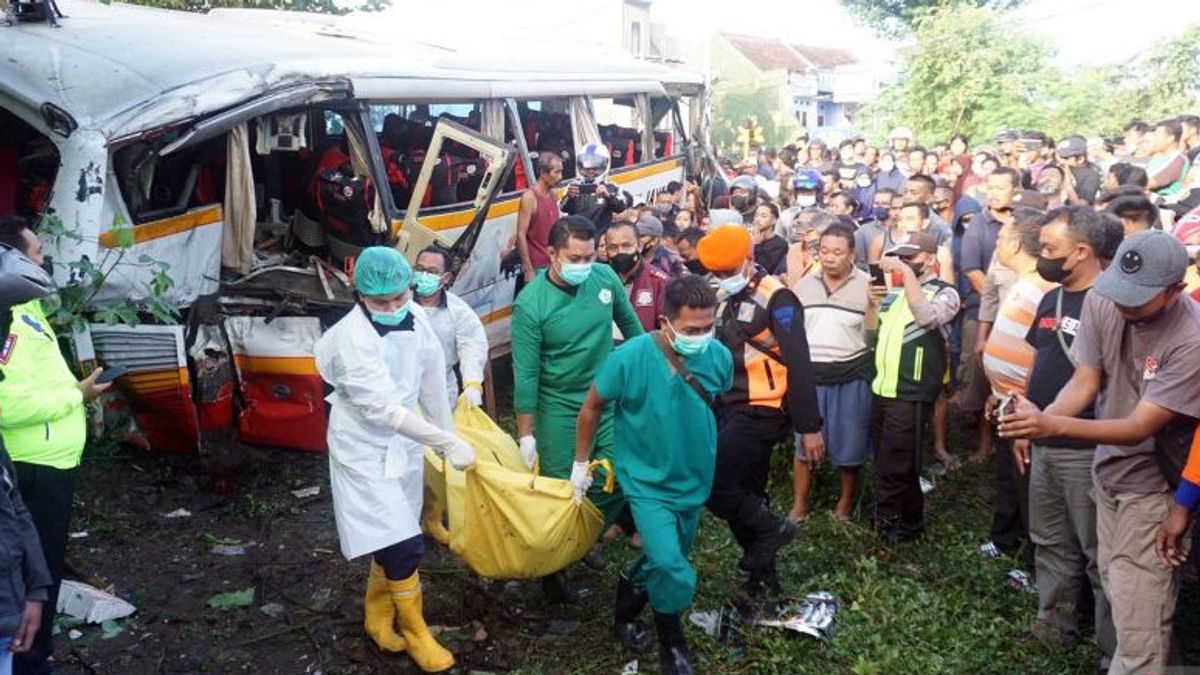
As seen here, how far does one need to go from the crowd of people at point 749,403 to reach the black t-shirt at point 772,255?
503 millimetres

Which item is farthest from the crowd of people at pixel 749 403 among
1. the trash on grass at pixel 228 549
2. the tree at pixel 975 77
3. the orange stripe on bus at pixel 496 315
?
the tree at pixel 975 77

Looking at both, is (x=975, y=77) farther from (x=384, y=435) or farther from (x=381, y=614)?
(x=381, y=614)

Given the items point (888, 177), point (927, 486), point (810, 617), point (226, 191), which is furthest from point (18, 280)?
point (888, 177)

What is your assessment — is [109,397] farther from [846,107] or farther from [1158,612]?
[846,107]

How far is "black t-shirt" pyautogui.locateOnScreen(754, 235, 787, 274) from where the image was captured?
6793mm

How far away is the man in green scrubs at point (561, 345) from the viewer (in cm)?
434

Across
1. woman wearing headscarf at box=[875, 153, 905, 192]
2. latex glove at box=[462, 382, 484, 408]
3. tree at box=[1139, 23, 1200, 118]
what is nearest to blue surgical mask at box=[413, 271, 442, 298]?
latex glove at box=[462, 382, 484, 408]

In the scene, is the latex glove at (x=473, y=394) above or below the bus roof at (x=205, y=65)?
below

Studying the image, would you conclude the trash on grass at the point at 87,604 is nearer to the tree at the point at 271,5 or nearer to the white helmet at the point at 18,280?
the white helmet at the point at 18,280

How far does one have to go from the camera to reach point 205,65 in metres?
5.52

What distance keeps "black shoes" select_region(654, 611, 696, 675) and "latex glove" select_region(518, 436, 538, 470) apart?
100 cm

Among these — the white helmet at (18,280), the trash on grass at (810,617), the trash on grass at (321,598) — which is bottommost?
the trash on grass at (321,598)

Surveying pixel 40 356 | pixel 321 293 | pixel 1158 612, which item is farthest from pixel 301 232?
pixel 1158 612

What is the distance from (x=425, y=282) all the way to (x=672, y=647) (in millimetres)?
2191
